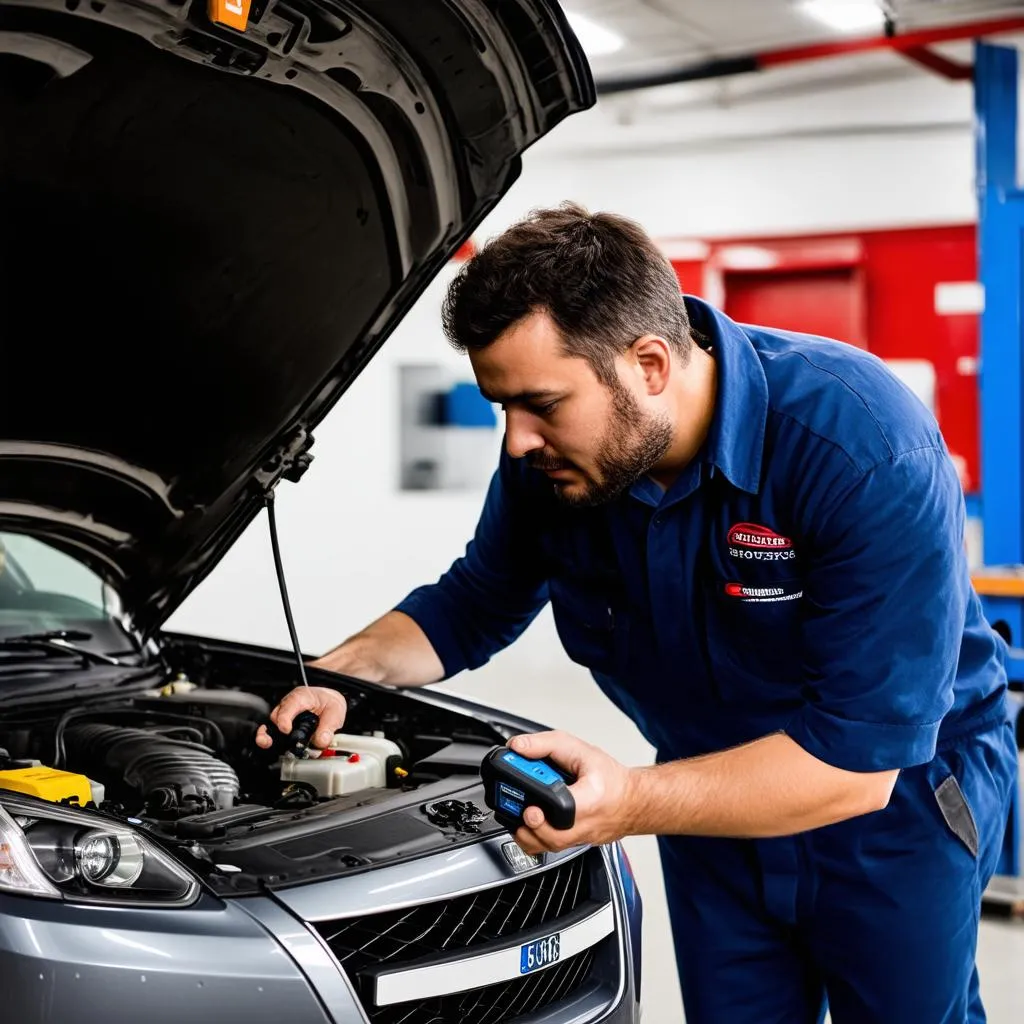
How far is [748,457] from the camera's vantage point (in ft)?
5.25

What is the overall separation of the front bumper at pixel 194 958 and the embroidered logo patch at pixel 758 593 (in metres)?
0.53


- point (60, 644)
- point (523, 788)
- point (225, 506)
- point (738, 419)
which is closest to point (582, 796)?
point (523, 788)

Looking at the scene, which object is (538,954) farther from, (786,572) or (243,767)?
(243,767)

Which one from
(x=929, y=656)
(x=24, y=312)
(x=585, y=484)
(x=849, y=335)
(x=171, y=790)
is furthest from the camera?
(x=849, y=335)

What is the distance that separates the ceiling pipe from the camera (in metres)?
5.99

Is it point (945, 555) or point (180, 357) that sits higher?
point (180, 357)

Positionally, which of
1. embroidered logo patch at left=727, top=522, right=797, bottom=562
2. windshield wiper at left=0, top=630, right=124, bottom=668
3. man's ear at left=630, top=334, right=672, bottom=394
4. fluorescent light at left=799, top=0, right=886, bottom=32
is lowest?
windshield wiper at left=0, top=630, right=124, bottom=668

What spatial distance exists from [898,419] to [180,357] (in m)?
1.19

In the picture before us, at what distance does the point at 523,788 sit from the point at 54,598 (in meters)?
1.35

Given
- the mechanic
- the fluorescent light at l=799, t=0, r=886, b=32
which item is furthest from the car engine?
the fluorescent light at l=799, t=0, r=886, b=32

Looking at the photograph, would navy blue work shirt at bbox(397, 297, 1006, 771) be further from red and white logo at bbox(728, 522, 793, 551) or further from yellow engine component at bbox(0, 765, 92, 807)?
yellow engine component at bbox(0, 765, 92, 807)

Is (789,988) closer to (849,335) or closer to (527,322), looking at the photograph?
(527,322)

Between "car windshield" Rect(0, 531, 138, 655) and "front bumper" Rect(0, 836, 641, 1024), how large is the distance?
1058 mm

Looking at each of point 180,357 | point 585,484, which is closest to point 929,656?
point 585,484
